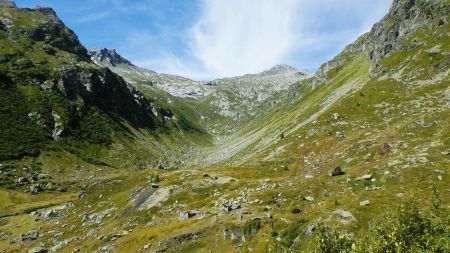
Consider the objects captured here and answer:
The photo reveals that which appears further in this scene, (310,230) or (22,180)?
(22,180)

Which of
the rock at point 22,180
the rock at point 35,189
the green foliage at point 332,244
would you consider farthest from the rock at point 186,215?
the rock at point 22,180

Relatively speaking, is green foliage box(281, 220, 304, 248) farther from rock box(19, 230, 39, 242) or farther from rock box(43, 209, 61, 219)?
rock box(43, 209, 61, 219)

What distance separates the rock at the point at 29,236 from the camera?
78.5 m

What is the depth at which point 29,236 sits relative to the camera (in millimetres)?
79312

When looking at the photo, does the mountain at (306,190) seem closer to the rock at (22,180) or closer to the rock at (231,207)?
the rock at (231,207)

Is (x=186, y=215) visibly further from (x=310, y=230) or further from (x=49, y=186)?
(x=49, y=186)

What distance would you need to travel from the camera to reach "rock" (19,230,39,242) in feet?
258

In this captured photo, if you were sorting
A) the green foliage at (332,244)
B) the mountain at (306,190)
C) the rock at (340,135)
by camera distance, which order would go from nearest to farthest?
the green foliage at (332,244) → the mountain at (306,190) → the rock at (340,135)

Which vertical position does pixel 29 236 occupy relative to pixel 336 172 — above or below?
above

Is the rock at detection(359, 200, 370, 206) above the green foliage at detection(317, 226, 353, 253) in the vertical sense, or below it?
below

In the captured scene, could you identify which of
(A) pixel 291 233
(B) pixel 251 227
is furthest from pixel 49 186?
(A) pixel 291 233

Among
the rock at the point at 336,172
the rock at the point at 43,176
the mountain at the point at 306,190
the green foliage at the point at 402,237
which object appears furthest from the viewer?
the rock at the point at 43,176

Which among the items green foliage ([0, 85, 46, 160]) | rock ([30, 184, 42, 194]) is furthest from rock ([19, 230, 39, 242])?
green foliage ([0, 85, 46, 160])

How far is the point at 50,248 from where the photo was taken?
71562mm
